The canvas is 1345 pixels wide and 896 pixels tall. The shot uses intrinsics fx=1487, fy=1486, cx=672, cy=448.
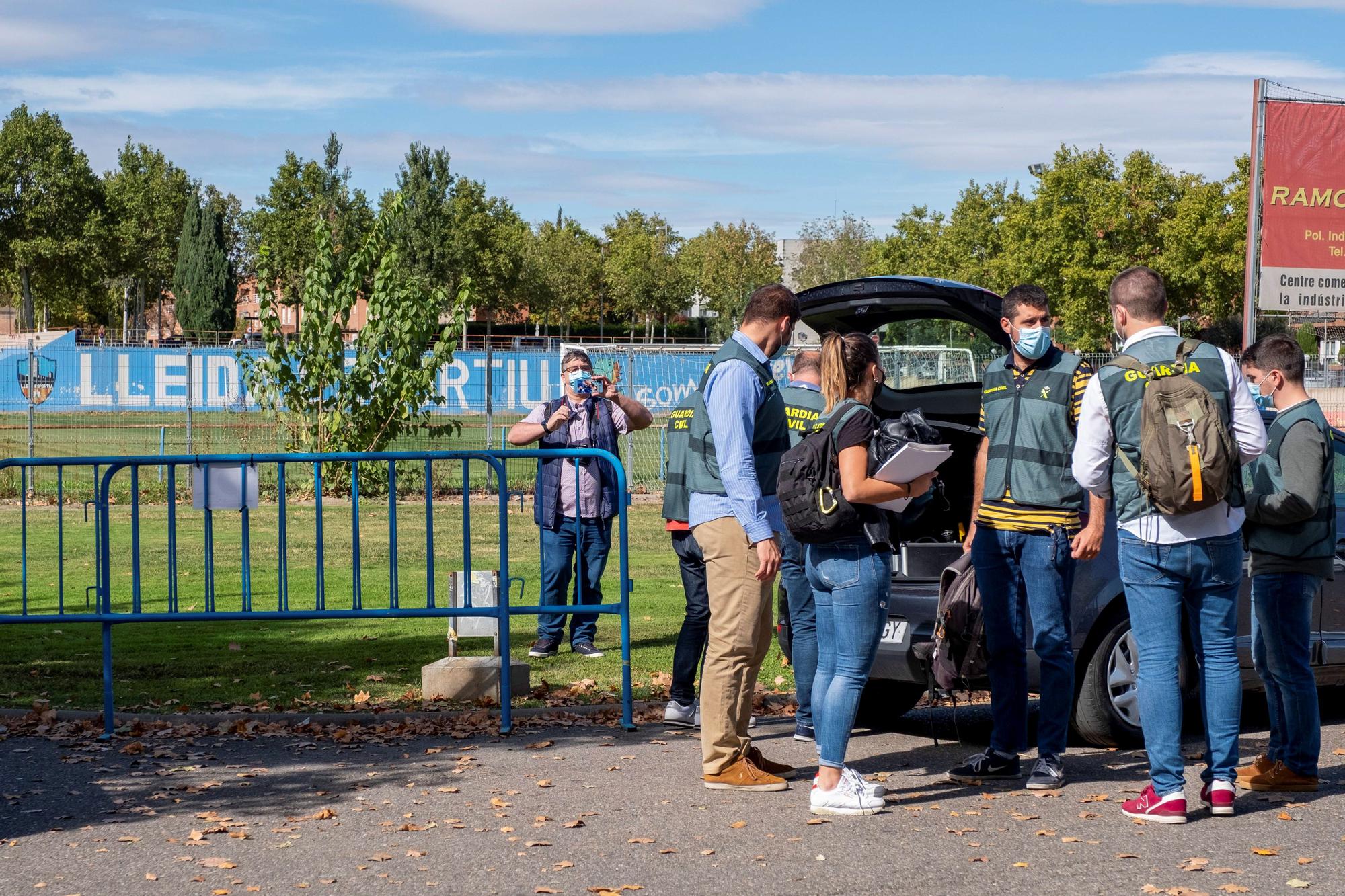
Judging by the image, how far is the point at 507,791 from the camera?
5.95 m

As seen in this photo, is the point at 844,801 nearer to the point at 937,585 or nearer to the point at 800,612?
the point at 800,612

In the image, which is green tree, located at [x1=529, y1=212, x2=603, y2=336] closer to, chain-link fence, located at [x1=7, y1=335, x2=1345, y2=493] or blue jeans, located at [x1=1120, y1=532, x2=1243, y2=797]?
chain-link fence, located at [x1=7, y1=335, x2=1345, y2=493]

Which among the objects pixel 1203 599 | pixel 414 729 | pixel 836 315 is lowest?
pixel 414 729

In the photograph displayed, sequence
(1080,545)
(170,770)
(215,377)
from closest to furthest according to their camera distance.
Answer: (1080,545), (170,770), (215,377)

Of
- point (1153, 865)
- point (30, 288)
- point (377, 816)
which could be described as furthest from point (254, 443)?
point (30, 288)

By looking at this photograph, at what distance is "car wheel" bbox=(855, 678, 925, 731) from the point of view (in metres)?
7.37

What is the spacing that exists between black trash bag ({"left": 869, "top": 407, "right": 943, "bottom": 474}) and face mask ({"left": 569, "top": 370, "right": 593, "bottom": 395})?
Result: 3.71 m

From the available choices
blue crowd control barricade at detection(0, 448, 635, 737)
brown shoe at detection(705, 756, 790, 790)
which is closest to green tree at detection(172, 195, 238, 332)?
blue crowd control barricade at detection(0, 448, 635, 737)

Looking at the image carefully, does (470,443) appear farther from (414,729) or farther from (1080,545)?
(1080,545)

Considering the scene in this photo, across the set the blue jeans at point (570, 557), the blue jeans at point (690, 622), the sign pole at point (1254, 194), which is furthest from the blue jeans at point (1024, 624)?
the sign pole at point (1254, 194)

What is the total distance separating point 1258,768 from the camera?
19.4 feet

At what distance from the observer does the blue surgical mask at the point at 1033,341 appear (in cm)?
573

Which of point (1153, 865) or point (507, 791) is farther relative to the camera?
point (507, 791)

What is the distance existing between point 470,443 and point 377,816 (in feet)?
67.4
